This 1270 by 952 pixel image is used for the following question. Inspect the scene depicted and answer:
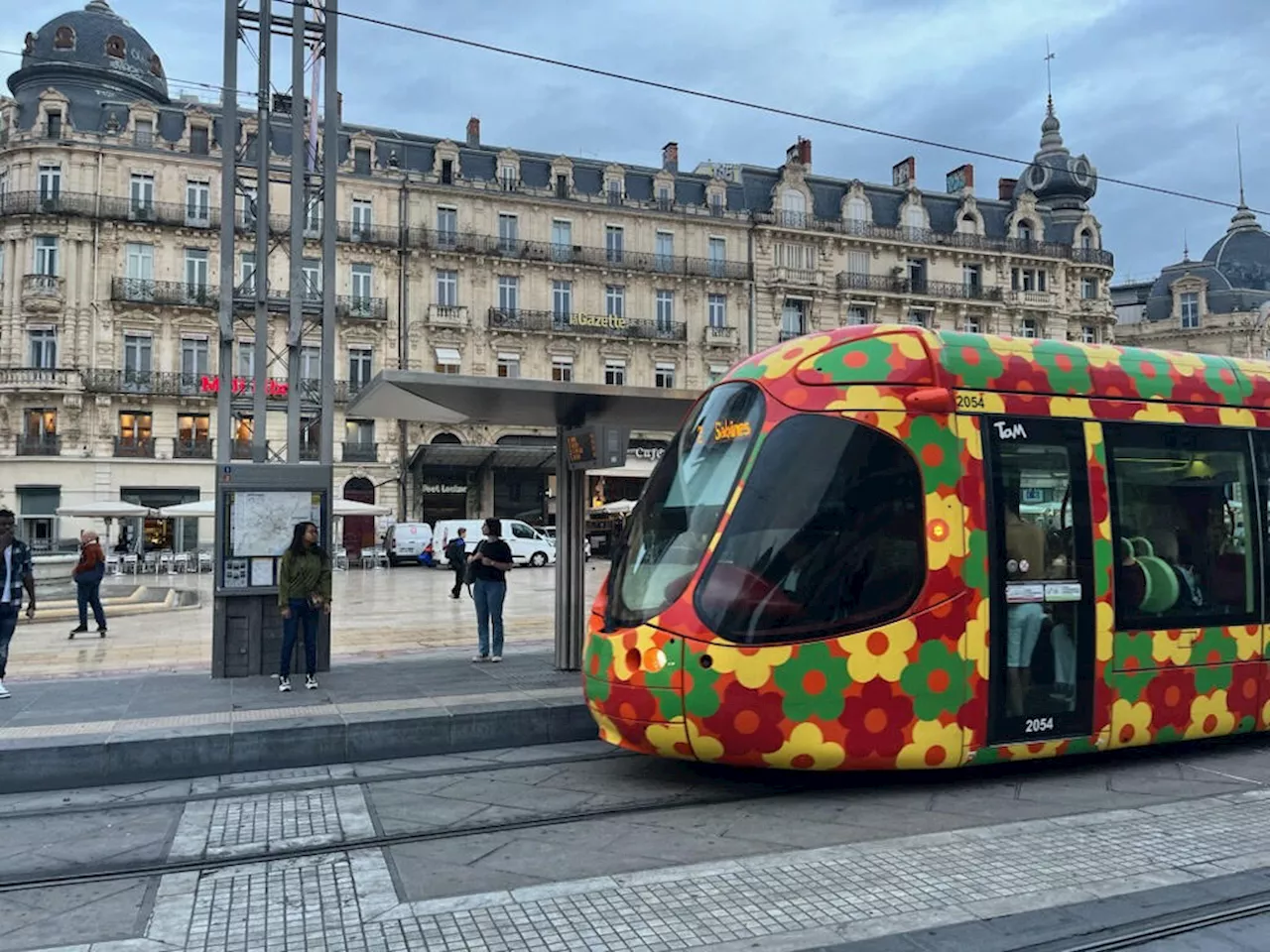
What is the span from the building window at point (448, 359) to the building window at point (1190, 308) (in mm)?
47110

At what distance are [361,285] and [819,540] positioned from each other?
4066 cm

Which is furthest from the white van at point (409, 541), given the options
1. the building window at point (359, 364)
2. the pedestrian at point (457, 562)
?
the pedestrian at point (457, 562)

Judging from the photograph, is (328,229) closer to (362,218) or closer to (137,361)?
(137,361)

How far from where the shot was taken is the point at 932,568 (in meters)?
6.46

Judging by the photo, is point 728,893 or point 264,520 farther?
point 264,520

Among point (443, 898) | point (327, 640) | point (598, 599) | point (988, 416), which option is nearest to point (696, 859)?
point (443, 898)

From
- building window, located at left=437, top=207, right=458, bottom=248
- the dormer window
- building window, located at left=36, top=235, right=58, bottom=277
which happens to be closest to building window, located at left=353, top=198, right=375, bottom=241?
building window, located at left=437, top=207, right=458, bottom=248

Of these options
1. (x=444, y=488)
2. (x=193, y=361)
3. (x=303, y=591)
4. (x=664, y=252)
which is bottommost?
(x=303, y=591)

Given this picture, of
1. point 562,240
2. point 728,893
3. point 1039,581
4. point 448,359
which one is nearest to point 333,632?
point 1039,581

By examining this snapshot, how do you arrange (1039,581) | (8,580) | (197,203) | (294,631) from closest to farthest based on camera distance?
(1039,581), (8,580), (294,631), (197,203)

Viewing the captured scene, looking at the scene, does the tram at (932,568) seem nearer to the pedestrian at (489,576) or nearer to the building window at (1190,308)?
the pedestrian at (489,576)

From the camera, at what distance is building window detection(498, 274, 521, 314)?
45.9 meters

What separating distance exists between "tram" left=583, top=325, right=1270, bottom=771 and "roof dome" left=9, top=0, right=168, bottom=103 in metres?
44.4

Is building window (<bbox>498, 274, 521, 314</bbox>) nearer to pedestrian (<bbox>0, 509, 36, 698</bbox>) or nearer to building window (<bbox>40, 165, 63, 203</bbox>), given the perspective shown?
→ building window (<bbox>40, 165, 63, 203</bbox>)
